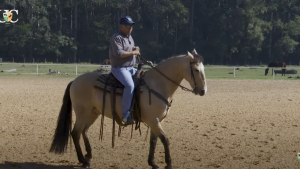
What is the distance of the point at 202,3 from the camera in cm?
5994

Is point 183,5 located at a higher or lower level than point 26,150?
higher

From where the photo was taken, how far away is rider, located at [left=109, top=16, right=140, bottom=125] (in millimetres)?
7359

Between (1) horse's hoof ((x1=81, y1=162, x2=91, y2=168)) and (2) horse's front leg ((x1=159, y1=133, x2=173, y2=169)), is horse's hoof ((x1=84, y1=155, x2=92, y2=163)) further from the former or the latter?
(2) horse's front leg ((x1=159, y1=133, x2=173, y2=169))

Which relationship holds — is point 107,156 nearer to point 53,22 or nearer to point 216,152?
point 216,152

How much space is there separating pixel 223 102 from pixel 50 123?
6446 millimetres

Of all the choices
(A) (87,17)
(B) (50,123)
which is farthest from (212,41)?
(B) (50,123)

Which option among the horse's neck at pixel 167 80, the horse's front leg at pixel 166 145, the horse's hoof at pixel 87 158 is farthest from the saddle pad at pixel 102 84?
the horse's hoof at pixel 87 158

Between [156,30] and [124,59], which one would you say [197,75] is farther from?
[156,30]

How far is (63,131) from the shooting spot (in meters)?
8.08

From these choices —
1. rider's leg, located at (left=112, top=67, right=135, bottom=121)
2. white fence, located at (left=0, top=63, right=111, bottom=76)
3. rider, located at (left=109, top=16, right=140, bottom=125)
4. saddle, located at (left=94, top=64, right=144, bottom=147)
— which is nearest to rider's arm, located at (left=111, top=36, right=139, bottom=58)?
rider, located at (left=109, top=16, right=140, bottom=125)

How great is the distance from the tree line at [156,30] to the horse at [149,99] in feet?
154

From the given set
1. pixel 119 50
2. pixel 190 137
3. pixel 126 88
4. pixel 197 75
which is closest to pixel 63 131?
pixel 126 88

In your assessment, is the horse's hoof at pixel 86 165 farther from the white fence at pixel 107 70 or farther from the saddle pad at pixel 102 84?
the white fence at pixel 107 70

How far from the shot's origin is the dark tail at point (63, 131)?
26.3ft
